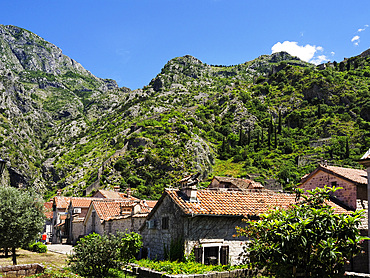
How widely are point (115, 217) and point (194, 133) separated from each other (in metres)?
91.4

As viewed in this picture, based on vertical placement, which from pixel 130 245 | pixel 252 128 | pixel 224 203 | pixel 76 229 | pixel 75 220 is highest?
pixel 252 128

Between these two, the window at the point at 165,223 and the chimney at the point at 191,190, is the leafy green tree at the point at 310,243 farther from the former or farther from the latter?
the window at the point at 165,223

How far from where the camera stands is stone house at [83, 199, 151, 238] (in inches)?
834

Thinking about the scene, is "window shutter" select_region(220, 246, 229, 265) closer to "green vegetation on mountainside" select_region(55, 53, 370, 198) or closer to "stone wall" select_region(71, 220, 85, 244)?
"stone wall" select_region(71, 220, 85, 244)

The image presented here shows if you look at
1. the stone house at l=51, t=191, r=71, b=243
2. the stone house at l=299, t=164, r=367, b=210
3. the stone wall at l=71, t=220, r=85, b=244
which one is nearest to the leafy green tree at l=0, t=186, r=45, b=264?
the stone wall at l=71, t=220, r=85, b=244

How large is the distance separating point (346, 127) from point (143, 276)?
4106 inches

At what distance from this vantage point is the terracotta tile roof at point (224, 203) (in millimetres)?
16562

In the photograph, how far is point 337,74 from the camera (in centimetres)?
13700

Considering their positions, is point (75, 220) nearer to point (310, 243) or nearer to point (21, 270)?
point (21, 270)

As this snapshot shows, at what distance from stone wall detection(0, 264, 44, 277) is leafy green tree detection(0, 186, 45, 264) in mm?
3965

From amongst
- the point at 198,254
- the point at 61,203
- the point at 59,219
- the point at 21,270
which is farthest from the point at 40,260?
the point at 61,203

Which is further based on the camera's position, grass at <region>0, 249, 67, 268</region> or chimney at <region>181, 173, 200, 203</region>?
grass at <region>0, 249, 67, 268</region>

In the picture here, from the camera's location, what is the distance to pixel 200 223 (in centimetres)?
1642

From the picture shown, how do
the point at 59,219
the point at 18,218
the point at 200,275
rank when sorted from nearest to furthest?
1. the point at 200,275
2. the point at 18,218
3. the point at 59,219
